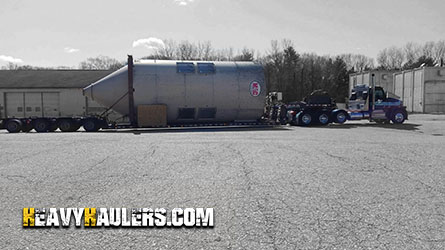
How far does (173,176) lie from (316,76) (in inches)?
2838

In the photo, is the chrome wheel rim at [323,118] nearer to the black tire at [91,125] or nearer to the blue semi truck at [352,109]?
the blue semi truck at [352,109]

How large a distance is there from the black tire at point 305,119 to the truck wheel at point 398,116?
6384 millimetres

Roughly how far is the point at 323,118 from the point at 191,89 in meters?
9.46

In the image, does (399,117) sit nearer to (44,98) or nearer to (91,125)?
(91,125)

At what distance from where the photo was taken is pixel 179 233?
3793mm

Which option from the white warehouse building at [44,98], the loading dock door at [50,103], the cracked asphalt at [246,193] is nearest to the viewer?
the cracked asphalt at [246,193]

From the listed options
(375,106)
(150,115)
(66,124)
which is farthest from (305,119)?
(66,124)

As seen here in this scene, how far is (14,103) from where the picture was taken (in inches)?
1453

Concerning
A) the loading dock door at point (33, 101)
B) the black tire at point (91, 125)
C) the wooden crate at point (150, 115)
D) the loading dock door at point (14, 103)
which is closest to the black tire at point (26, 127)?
the black tire at point (91, 125)

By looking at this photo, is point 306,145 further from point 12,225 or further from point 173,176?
point 12,225

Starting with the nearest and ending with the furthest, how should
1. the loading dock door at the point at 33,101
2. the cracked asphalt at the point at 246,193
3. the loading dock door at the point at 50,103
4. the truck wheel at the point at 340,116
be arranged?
1. the cracked asphalt at the point at 246,193
2. the truck wheel at the point at 340,116
3. the loading dock door at the point at 33,101
4. the loading dock door at the point at 50,103

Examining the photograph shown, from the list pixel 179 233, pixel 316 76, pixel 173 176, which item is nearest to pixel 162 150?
pixel 173 176

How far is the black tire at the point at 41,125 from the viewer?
18688 millimetres

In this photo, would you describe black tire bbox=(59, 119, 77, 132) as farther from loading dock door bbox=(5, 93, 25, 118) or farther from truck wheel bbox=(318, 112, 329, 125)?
loading dock door bbox=(5, 93, 25, 118)
